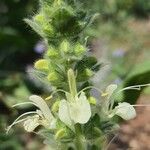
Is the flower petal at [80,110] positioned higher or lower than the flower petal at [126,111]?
higher

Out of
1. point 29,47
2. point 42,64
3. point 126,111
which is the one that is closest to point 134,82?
point 126,111

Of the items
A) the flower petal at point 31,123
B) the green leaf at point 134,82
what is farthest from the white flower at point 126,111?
the green leaf at point 134,82

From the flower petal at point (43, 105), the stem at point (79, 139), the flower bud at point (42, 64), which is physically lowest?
the stem at point (79, 139)

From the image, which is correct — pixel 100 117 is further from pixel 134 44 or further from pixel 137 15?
pixel 137 15

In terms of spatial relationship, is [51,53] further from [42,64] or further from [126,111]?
[126,111]

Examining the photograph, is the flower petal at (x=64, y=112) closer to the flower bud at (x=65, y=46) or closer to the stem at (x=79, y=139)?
the stem at (x=79, y=139)

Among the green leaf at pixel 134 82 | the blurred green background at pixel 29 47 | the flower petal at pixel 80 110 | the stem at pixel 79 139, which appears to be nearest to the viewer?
the flower petal at pixel 80 110

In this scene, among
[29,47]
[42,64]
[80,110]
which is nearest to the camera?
[80,110]

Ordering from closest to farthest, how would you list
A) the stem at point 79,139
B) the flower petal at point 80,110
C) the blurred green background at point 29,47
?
the flower petal at point 80,110 → the stem at point 79,139 → the blurred green background at point 29,47

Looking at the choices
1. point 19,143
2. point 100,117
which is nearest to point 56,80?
point 100,117
